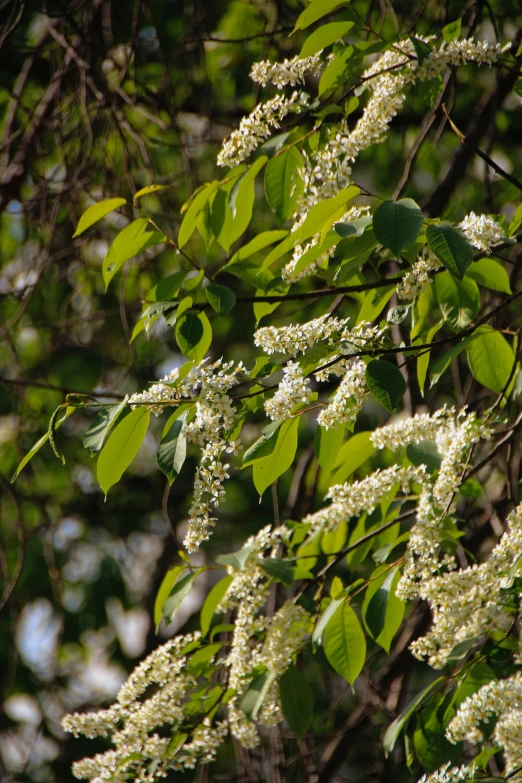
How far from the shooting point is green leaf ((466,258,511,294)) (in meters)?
1.27

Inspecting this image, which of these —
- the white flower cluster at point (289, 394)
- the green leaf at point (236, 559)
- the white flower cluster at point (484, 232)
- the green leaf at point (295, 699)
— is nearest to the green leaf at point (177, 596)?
the green leaf at point (236, 559)

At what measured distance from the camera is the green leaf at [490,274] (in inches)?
49.8

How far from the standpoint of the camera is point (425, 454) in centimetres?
139

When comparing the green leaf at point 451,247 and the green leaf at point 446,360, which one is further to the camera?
the green leaf at point 446,360

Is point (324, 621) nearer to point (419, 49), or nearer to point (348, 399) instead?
Answer: point (348, 399)

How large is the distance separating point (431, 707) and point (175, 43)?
2651 millimetres

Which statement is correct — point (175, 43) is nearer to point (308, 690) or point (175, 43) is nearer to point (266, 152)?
point (266, 152)

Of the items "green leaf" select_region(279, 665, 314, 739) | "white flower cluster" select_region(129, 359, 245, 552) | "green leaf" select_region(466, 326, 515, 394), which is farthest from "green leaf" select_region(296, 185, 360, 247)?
"green leaf" select_region(279, 665, 314, 739)

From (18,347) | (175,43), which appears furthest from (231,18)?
(18,347)

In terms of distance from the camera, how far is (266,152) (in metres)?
1.37

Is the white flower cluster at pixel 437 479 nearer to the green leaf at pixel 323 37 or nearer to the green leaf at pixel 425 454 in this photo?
the green leaf at pixel 425 454

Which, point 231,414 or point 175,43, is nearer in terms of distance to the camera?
point 231,414

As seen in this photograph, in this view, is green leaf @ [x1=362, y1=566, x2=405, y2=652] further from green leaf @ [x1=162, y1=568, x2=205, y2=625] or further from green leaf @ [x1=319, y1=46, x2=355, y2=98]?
green leaf @ [x1=319, y1=46, x2=355, y2=98]

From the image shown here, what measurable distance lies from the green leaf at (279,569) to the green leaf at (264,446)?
Answer: 0.33 metres
